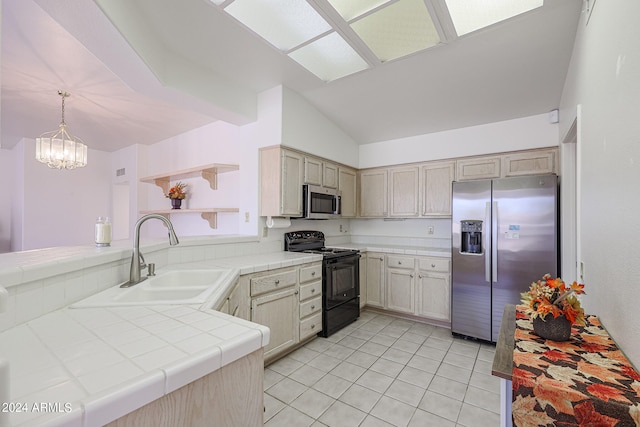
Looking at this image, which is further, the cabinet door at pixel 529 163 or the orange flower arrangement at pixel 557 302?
the cabinet door at pixel 529 163

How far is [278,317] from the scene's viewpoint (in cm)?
262

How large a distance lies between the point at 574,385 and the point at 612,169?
89 cm

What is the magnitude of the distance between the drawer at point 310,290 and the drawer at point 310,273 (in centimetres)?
6

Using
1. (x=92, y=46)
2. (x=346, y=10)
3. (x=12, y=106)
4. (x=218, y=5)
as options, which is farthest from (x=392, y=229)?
(x=12, y=106)

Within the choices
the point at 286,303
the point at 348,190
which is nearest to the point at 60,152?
the point at 286,303

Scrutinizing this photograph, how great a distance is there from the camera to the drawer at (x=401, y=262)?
360 cm

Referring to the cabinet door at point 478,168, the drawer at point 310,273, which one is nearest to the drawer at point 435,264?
the cabinet door at point 478,168

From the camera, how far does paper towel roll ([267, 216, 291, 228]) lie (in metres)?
3.22

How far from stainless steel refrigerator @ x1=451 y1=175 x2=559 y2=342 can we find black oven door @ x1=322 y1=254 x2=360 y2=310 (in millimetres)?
1111

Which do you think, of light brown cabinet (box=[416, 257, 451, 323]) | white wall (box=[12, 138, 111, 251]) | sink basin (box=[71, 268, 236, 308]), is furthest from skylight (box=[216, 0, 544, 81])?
white wall (box=[12, 138, 111, 251])

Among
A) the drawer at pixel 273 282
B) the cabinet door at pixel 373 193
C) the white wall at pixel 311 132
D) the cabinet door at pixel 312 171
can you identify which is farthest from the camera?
the cabinet door at pixel 373 193

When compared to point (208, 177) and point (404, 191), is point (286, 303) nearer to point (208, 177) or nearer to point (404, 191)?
point (208, 177)

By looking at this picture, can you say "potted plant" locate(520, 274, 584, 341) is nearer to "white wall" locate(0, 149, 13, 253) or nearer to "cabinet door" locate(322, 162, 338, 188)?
"cabinet door" locate(322, 162, 338, 188)

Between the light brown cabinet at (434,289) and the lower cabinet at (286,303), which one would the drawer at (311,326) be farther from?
the light brown cabinet at (434,289)
